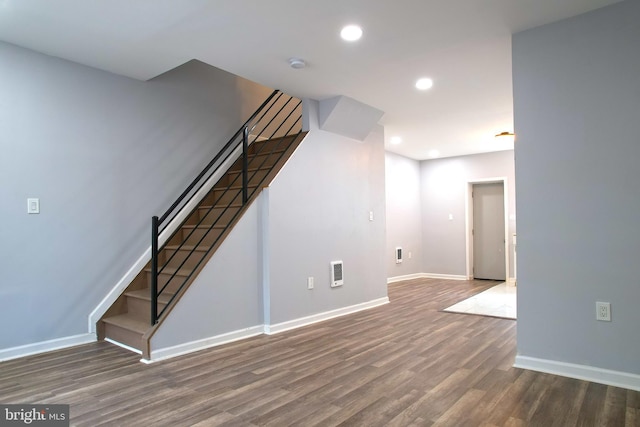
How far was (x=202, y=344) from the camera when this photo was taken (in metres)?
3.47

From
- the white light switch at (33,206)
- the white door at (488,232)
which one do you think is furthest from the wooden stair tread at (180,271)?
the white door at (488,232)

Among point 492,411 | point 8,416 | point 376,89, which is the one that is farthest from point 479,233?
point 8,416

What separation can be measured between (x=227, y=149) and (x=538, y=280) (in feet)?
12.4

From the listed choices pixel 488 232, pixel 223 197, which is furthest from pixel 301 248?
pixel 488 232

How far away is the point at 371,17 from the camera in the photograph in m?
2.75

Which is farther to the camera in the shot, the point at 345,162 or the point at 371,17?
the point at 345,162

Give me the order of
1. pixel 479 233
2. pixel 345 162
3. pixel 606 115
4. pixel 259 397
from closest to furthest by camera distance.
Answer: pixel 259 397
pixel 606 115
pixel 345 162
pixel 479 233

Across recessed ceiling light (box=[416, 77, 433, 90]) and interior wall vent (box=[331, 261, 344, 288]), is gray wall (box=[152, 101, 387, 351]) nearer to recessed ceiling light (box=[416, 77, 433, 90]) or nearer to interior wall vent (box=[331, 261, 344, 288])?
interior wall vent (box=[331, 261, 344, 288])

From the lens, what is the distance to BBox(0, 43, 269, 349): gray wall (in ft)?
10.6

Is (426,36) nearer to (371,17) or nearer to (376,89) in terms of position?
(371,17)

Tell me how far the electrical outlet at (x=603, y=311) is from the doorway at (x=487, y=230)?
211 inches

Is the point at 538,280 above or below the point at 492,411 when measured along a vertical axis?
above

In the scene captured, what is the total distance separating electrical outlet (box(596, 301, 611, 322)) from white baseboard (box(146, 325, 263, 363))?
2.88 m

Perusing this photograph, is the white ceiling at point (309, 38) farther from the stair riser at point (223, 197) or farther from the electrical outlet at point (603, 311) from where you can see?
the electrical outlet at point (603, 311)
